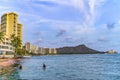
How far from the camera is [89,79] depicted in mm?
52062

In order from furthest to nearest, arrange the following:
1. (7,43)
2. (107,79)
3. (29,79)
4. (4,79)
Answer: (7,43)
(107,79)
(29,79)
(4,79)

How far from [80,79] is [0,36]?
85807 millimetres

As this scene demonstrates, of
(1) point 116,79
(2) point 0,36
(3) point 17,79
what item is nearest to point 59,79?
(3) point 17,79

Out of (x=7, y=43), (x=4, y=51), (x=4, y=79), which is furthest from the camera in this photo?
(x=7, y=43)

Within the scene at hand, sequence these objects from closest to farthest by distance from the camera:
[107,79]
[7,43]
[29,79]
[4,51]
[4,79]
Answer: [4,79] → [29,79] → [107,79] → [4,51] → [7,43]

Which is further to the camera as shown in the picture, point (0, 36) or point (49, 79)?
point (0, 36)

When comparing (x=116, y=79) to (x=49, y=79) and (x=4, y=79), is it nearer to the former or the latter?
(x=49, y=79)

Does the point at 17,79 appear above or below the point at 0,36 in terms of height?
below

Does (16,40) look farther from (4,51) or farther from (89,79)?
(89,79)

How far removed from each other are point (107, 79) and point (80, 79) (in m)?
5.91

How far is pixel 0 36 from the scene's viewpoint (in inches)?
5094

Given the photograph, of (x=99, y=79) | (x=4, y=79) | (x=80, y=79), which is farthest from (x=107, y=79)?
(x=4, y=79)

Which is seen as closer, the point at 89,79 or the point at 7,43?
the point at 89,79

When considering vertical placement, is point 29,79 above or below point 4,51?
below
